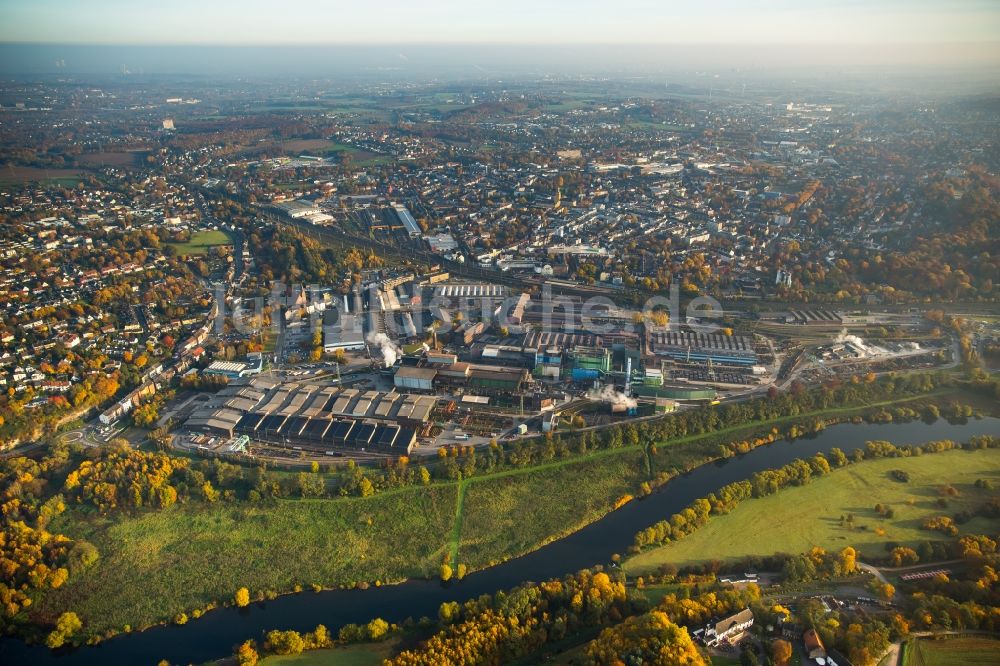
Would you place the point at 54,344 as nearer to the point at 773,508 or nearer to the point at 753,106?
the point at 773,508

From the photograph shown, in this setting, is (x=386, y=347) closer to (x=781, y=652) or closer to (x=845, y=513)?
(x=845, y=513)

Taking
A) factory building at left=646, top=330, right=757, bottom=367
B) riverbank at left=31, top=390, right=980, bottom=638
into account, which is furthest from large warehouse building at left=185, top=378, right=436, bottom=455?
factory building at left=646, top=330, right=757, bottom=367

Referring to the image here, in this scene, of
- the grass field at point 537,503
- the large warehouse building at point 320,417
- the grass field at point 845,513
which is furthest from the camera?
the large warehouse building at point 320,417

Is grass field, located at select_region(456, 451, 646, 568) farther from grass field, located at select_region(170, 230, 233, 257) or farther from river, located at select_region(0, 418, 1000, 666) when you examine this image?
grass field, located at select_region(170, 230, 233, 257)

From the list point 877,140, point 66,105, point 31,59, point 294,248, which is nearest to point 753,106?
point 877,140

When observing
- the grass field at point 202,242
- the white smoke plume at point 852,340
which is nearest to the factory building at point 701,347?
the white smoke plume at point 852,340

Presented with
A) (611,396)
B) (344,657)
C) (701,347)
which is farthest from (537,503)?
(701,347)

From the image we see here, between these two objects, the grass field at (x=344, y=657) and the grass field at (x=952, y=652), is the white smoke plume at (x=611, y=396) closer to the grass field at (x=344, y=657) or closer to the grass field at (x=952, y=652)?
the grass field at (x=952, y=652)
